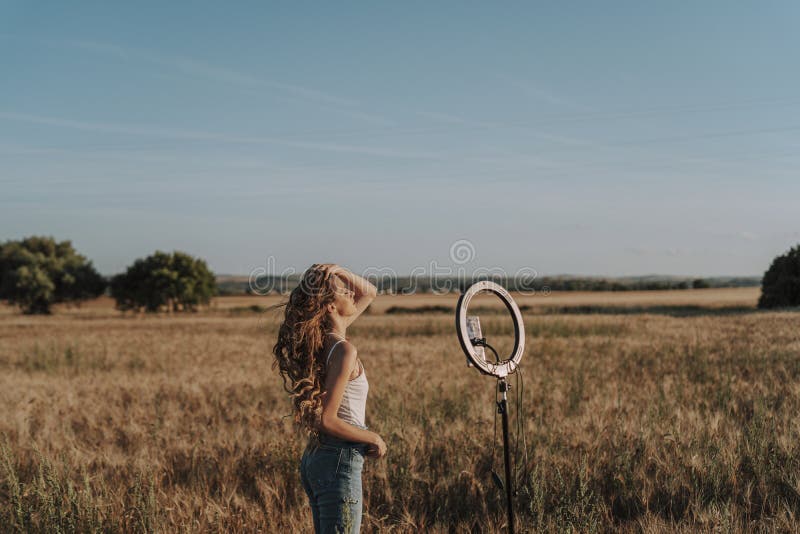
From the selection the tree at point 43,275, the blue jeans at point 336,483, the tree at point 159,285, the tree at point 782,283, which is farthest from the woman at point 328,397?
the tree at point 43,275

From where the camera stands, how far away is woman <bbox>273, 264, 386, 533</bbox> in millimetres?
2961

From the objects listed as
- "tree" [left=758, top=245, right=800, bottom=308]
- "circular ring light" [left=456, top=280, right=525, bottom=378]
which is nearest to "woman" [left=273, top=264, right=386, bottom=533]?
"circular ring light" [left=456, top=280, right=525, bottom=378]

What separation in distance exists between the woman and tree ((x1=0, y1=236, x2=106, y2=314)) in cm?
7867

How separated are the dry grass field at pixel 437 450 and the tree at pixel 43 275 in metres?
66.7

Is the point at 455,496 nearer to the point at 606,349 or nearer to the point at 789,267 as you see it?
the point at 606,349

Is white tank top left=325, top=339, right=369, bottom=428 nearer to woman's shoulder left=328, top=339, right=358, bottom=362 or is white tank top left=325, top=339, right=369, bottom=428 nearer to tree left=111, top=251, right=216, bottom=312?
woman's shoulder left=328, top=339, right=358, bottom=362

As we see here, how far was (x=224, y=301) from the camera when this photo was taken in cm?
8019

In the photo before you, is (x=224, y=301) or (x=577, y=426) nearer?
(x=577, y=426)

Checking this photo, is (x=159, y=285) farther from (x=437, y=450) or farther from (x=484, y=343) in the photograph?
(x=484, y=343)

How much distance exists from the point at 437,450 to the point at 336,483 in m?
3.22

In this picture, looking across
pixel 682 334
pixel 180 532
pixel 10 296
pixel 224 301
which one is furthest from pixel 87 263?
pixel 180 532

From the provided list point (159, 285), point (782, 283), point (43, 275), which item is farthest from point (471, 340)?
point (43, 275)

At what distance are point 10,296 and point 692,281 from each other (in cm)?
8788

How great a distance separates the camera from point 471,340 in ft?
10.0
